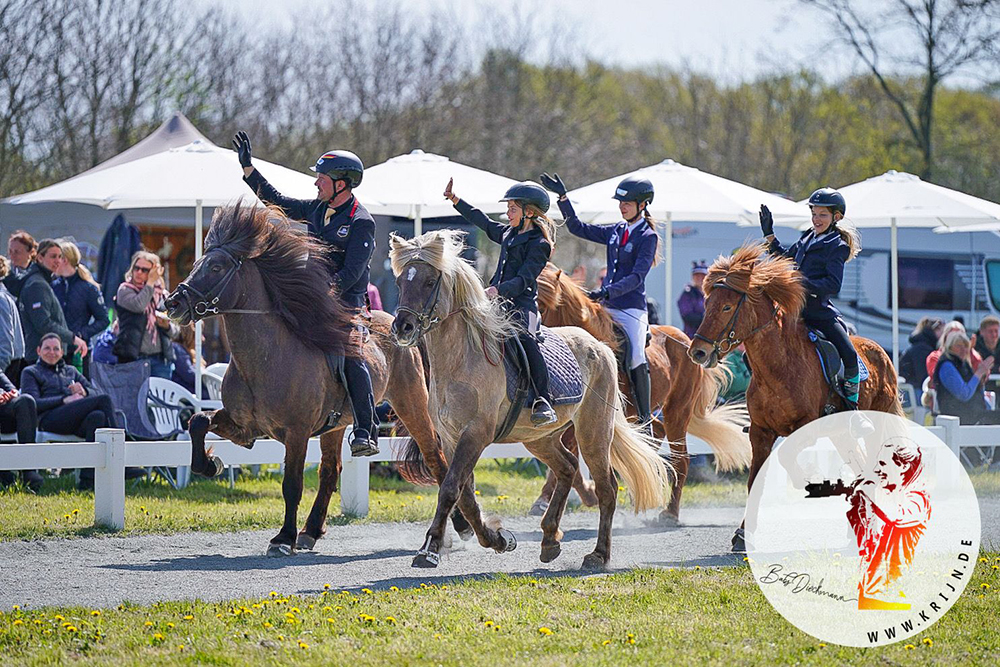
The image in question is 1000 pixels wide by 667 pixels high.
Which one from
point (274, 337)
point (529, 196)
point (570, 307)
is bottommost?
point (274, 337)

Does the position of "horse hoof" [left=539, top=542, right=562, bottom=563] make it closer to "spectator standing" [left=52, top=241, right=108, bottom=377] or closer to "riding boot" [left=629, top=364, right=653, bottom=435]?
"riding boot" [left=629, top=364, right=653, bottom=435]

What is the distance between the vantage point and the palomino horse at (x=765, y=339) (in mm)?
9141

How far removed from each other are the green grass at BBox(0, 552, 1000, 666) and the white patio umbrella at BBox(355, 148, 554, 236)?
6758mm

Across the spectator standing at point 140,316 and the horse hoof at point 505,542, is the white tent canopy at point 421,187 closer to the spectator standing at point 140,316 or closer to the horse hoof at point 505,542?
the spectator standing at point 140,316

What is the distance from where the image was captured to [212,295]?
8359 millimetres

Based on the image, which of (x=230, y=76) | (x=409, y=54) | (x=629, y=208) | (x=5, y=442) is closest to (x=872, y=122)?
(x=409, y=54)

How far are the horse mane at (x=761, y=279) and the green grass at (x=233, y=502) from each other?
3370 millimetres

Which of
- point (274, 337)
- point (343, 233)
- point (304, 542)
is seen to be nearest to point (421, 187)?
point (343, 233)

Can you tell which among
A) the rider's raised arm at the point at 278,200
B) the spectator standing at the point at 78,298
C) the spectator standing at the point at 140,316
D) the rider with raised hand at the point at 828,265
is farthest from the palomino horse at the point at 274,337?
the spectator standing at the point at 78,298

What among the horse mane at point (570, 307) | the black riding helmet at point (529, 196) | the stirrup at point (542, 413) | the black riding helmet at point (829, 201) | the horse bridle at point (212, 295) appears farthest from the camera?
the horse mane at point (570, 307)

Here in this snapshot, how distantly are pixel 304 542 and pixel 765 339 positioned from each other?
366 centimetres

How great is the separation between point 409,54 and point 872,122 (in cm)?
1259

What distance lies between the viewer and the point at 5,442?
11609 millimetres

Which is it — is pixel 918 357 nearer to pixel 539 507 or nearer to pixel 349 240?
pixel 539 507
